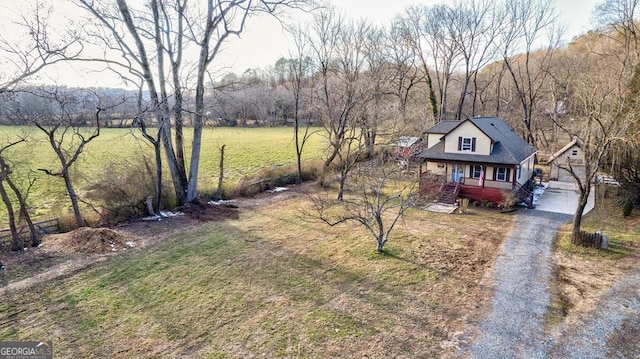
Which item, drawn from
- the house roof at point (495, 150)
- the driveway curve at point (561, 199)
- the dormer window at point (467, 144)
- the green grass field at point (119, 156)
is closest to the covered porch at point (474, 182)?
the house roof at point (495, 150)

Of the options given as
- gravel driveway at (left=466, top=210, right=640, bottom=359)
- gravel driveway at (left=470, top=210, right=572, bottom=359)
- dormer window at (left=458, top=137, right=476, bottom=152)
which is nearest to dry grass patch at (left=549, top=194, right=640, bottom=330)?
gravel driveway at (left=466, top=210, right=640, bottom=359)

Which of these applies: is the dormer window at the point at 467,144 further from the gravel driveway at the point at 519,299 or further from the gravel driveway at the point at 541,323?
the gravel driveway at the point at 541,323

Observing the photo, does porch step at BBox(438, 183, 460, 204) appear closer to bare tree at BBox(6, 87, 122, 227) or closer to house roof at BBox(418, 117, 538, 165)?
house roof at BBox(418, 117, 538, 165)

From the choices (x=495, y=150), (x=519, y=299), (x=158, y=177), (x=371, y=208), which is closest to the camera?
(x=519, y=299)

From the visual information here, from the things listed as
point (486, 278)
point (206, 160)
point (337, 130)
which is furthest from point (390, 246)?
point (206, 160)

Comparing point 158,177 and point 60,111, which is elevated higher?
point 60,111

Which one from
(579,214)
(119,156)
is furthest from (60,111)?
(579,214)

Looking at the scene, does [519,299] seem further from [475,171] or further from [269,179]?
[269,179]
